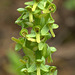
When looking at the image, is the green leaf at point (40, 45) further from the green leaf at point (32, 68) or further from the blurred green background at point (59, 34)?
the blurred green background at point (59, 34)

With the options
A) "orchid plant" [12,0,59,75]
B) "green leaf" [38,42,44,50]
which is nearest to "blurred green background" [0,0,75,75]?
"orchid plant" [12,0,59,75]

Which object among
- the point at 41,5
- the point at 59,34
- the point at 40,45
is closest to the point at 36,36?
the point at 40,45

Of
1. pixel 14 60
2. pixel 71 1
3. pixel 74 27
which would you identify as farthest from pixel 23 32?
pixel 74 27

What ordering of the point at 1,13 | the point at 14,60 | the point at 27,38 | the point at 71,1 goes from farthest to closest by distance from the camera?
the point at 1,13, the point at 71,1, the point at 14,60, the point at 27,38

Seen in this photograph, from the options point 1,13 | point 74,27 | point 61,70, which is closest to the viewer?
point 61,70

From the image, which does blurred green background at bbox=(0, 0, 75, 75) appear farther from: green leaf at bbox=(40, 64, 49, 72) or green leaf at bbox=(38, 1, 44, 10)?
green leaf at bbox=(38, 1, 44, 10)

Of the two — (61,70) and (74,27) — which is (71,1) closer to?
(74,27)

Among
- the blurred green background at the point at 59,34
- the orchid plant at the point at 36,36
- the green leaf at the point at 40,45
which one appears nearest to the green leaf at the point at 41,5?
the orchid plant at the point at 36,36

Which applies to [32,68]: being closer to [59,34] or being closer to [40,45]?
[40,45]
